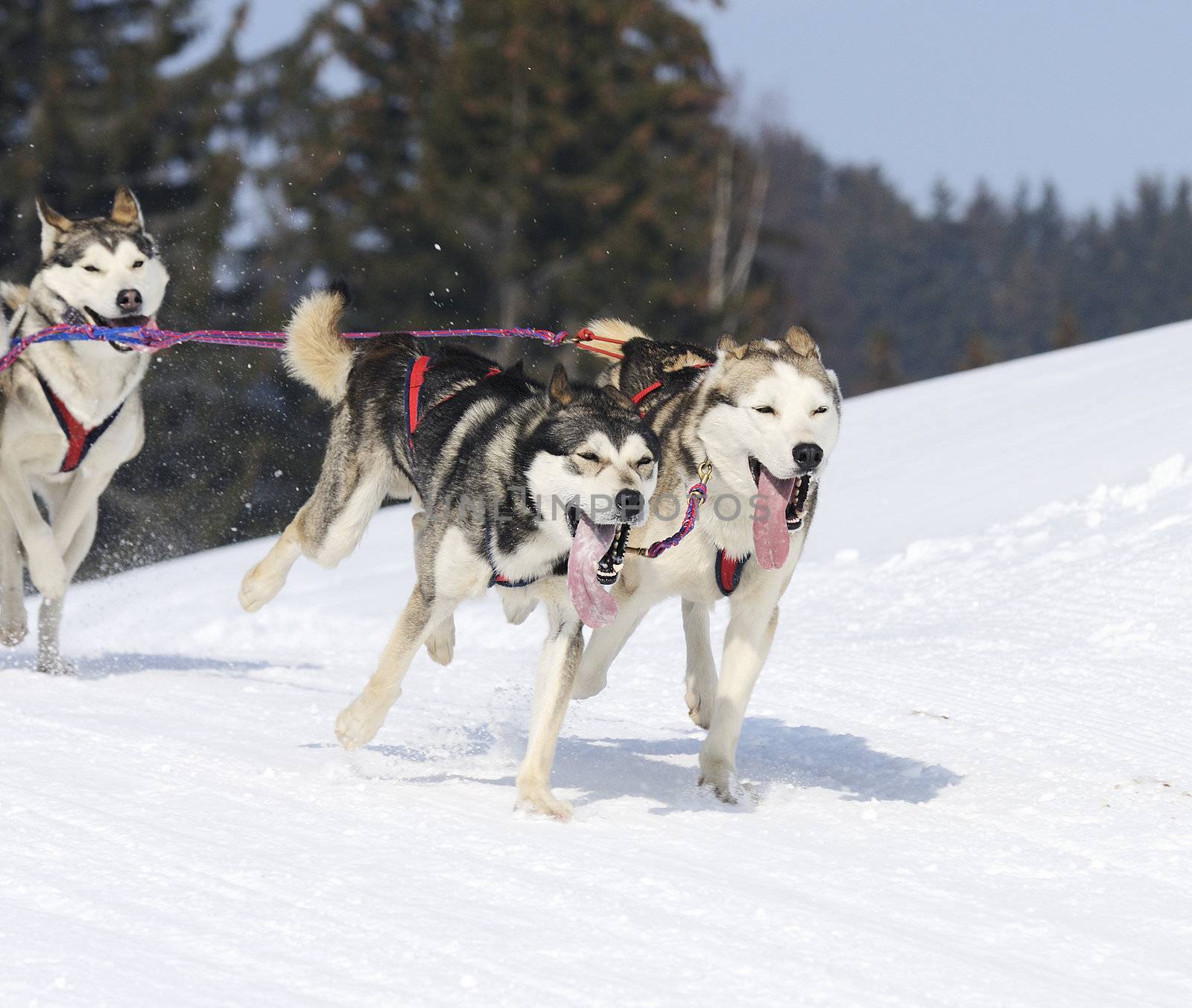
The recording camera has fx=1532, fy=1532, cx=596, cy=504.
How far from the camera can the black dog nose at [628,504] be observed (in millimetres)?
3252

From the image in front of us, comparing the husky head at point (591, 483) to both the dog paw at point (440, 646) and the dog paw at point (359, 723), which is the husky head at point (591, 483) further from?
the dog paw at point (440, 646)

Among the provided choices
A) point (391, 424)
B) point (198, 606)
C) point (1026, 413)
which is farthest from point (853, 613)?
point (1026, 413)

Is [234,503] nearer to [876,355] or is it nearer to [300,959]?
[300,959]

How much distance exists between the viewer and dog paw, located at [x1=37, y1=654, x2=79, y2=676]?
16.2 ft

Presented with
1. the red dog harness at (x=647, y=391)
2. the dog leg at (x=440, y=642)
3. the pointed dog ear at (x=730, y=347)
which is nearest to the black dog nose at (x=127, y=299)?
the dog leg at (x=440, y=642)

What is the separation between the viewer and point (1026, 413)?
9867mm

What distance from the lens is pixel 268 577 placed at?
446 centimetres

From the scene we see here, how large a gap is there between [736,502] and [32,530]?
247 centimetres

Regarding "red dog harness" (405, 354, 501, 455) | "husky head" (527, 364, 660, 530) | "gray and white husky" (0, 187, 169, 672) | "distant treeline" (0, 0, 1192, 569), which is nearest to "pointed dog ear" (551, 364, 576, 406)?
"husky head" (527, 364, 660, 530)

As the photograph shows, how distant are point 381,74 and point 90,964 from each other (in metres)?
22.8

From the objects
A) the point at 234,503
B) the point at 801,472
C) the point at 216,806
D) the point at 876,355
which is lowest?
the point at 876,355

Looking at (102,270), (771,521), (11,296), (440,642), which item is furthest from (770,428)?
(11,296)

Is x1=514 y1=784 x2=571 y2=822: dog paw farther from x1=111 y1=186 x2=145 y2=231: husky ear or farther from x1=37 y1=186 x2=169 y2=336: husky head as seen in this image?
x1=111 y1=186 x2=145 y2=231: husky ear

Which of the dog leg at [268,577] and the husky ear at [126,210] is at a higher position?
the husky ear at [126,210]
